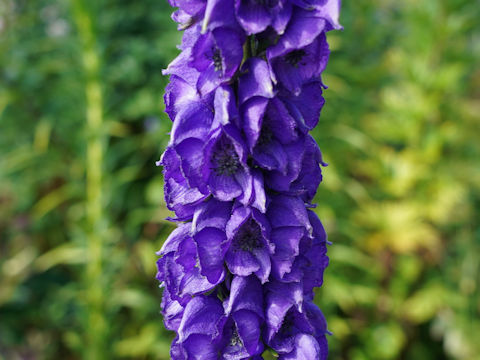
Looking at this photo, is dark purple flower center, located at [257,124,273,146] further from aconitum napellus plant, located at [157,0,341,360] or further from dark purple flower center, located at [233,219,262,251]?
dark purple flower center, located at [233,219,262,251]

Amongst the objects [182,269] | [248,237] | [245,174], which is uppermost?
[245,174]

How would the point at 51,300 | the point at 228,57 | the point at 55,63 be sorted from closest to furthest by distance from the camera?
the point at 228,57
the point at 55,63
the point at 51,300

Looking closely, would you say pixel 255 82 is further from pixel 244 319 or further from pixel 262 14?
pixel 244 319

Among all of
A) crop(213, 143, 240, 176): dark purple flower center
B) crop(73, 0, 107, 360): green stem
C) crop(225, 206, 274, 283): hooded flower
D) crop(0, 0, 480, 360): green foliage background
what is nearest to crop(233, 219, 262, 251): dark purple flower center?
crop(225, 206, 274, 283): hooded flower

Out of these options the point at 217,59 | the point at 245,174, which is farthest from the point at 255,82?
the point at 245,174

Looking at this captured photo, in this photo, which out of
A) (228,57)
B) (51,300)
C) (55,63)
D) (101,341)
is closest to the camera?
(228,57)

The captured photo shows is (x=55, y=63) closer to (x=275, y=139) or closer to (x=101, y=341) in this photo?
(x=101, y=341)

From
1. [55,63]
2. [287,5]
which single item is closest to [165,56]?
[55,63]
